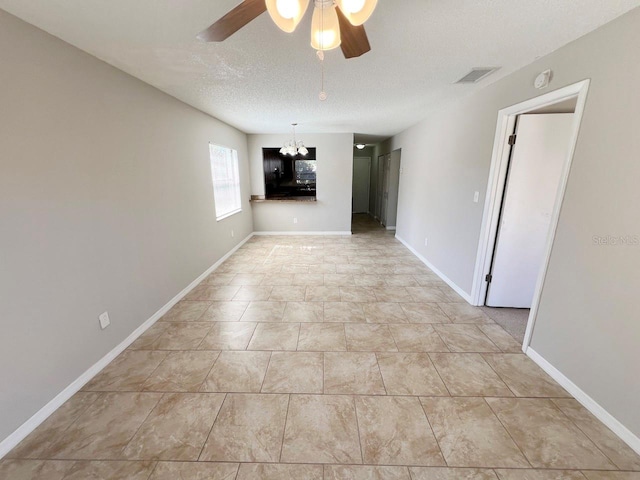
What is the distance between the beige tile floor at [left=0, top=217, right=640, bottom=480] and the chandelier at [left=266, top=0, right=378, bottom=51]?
79.9 inches

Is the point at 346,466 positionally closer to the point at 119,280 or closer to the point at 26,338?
the point at 26,338

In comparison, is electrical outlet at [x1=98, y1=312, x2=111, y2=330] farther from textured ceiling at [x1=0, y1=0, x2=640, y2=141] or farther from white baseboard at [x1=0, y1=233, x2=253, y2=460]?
textured ceiling at [x1=0, y1=0, x2=640, y2=141]

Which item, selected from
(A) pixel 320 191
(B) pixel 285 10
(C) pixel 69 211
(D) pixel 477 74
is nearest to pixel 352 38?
(B) pixel 285 10

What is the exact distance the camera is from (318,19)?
1.17 m

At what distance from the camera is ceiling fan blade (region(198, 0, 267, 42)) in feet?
3.43

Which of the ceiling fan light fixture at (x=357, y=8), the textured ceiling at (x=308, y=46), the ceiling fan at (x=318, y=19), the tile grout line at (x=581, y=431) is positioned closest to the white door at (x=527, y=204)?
the textured ceiling at (x=308, y=46)

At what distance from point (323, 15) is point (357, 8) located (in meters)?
0.24

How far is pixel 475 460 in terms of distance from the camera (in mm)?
1368

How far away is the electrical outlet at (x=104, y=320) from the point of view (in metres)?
2.02

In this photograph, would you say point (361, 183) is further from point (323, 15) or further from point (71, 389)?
point (71, 389)

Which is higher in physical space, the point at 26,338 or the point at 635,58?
the point at 635,58

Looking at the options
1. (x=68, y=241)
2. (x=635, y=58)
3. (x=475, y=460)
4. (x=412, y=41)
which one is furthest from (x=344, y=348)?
(x=635, y=58)

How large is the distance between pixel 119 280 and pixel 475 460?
2.74 metres

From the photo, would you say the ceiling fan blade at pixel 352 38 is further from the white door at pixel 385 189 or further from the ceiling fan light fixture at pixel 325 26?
the white door at pixel 385 189
